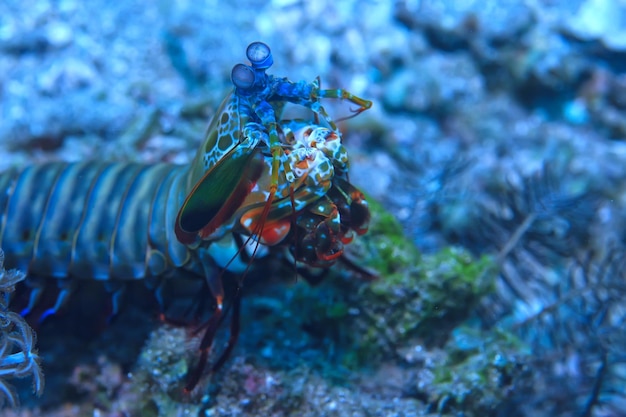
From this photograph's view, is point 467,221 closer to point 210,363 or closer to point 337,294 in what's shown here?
point 337,294

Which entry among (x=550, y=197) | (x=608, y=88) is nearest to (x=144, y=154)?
(x=550, y=197)

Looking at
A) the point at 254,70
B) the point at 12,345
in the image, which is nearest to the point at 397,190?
the point at 254,70

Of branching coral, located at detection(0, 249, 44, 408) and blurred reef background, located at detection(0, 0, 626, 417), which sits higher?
blurred reef background, located at detection(0, 0, 626, 417)

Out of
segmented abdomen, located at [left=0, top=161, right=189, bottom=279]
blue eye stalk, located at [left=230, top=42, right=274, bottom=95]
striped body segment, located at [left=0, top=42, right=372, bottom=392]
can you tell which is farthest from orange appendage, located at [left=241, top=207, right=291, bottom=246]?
blue eye stalk, located at [left=230, top=42, right=274, bottom=95]

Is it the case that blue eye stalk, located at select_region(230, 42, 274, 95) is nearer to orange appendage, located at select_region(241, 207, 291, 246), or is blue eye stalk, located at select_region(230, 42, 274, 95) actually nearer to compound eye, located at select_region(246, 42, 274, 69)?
compound eye, located at select_region(246, 42, 274, 69)

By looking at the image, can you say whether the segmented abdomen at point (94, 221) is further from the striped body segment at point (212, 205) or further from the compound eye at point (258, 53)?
the compound eye at point (258, 53)

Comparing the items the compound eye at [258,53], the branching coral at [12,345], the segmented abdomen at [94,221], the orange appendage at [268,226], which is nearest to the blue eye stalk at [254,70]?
the compound eye at [258,53]

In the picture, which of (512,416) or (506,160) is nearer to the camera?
(512,416)
